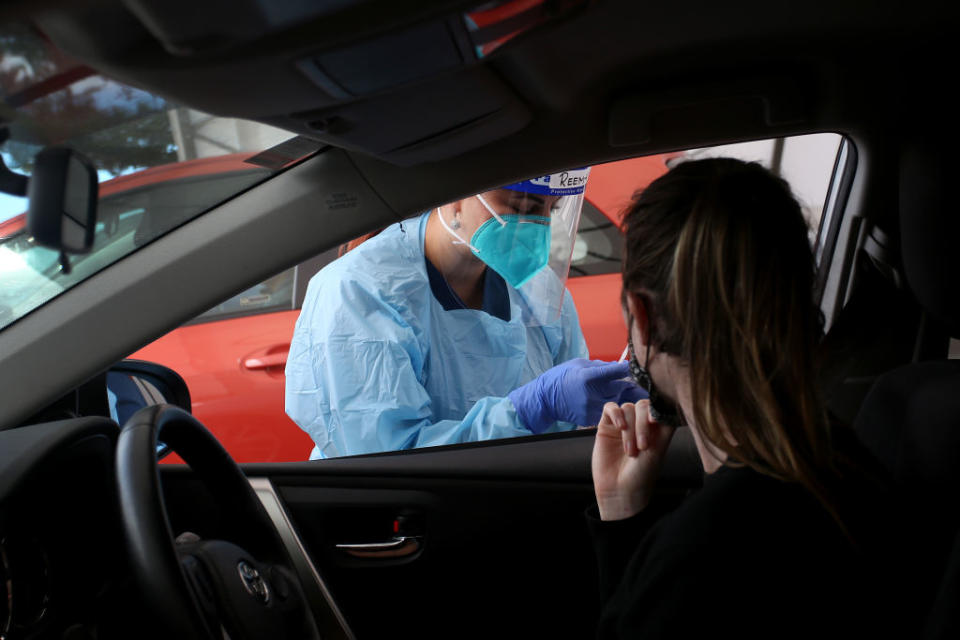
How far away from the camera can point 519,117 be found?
1.15 metres

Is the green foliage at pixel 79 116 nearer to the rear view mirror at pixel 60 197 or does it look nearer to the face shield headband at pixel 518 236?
the rear view mirror at pixel 60 197

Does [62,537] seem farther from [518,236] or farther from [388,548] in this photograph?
[518,236]

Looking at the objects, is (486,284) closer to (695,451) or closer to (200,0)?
(695,451)

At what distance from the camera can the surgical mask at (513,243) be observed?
5.96 feet

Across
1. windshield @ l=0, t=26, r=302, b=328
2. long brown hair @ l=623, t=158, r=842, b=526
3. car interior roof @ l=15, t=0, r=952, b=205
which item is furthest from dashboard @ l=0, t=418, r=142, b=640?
long brown hair @ l=623, t=158, r=842, b=526

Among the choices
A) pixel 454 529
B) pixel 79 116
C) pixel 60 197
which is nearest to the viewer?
pixel 60 197

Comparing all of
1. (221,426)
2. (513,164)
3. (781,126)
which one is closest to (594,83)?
(513,164)

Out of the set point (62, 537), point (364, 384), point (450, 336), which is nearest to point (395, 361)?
point (364, 384)

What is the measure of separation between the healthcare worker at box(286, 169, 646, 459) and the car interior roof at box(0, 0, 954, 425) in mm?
411

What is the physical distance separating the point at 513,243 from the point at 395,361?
403 mm

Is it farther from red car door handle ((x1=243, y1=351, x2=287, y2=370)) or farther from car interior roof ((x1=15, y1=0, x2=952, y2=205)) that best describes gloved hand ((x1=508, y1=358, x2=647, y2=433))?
red car door handle ((x1=243, y1=351, x2=287, y2=370))

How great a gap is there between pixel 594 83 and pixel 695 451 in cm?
80

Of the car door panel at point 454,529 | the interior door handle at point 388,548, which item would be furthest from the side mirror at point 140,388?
the interior door handle at point 388,548

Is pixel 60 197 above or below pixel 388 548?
above
